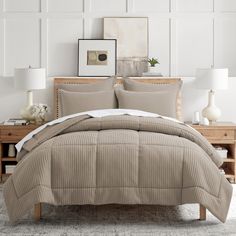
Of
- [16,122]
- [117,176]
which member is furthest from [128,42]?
[117,176]

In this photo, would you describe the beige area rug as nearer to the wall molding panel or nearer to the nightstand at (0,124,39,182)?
the nightstand at (0,124,39,182)

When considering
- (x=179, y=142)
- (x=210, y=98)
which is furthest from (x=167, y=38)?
(x=179, y=142)

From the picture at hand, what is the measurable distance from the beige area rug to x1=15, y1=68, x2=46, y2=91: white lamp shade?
1.70 m

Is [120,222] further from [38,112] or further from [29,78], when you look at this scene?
[29,78]

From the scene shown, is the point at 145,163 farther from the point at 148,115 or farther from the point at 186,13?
the point at 186,13

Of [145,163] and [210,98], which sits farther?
[210,98]

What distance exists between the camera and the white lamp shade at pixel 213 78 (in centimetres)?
647

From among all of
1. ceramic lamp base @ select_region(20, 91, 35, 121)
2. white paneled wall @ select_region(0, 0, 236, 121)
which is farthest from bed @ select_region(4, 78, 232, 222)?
white paneled wall @ select_region(0, 0, 236, 121)

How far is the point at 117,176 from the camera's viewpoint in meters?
4.50

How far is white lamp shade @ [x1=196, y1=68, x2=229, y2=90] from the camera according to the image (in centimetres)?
647

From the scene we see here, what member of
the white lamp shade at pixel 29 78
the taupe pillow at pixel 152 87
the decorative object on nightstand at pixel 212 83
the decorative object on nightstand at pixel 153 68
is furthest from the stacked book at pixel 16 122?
the decorative object on nightstand at pixel 212 83

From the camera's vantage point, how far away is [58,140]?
15.4 feet

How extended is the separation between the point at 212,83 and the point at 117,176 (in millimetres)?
2332

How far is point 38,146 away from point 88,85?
6.06 ft
